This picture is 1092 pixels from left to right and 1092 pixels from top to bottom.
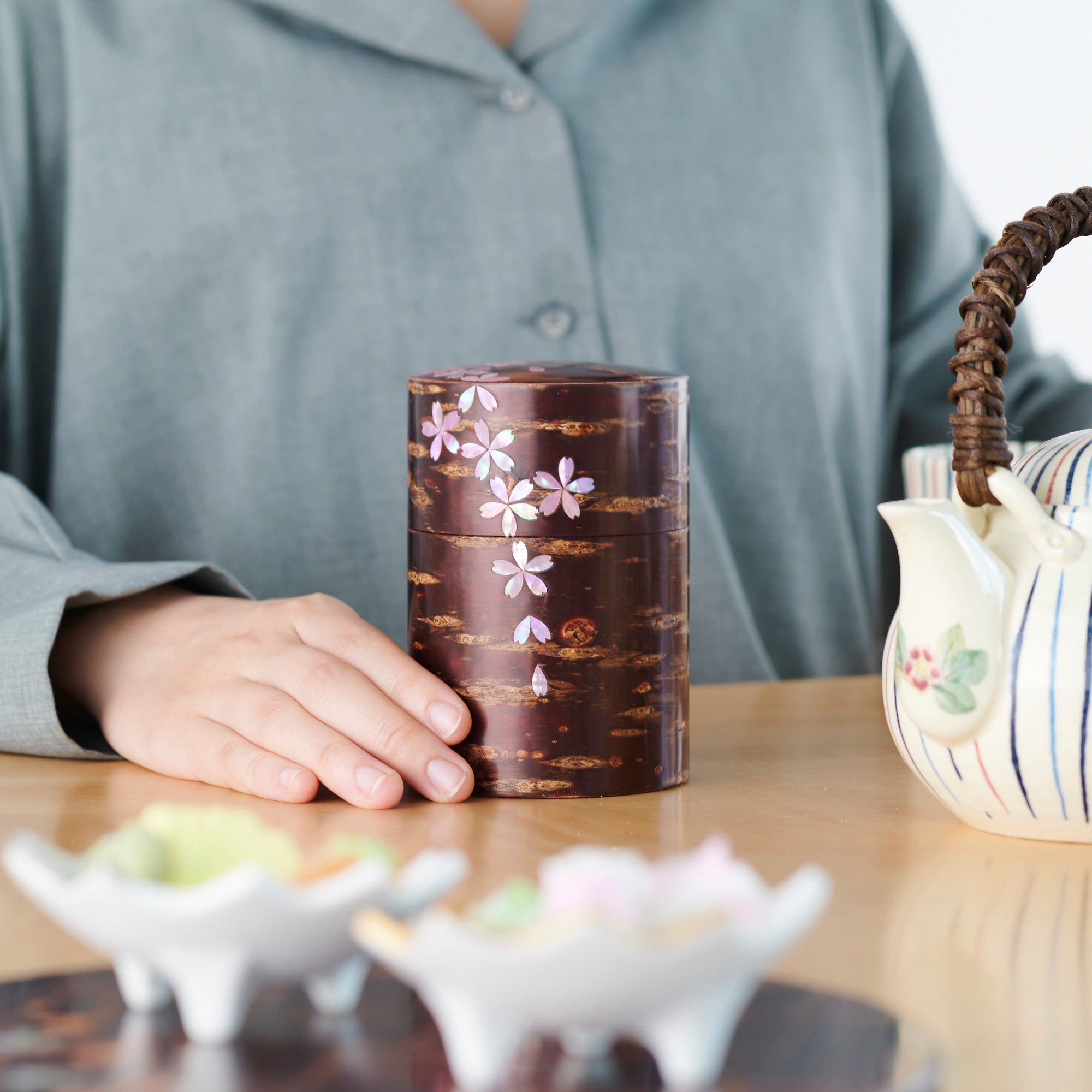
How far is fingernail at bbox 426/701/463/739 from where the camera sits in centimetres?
68

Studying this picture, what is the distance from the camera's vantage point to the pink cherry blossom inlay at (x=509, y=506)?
0.67 m

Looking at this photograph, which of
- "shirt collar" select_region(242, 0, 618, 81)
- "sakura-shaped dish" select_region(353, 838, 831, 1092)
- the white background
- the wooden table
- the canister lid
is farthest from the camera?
the white background

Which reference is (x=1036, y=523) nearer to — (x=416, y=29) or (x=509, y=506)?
(x=509, y=506)

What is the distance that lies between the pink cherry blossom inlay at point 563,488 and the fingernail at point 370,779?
0.15 m

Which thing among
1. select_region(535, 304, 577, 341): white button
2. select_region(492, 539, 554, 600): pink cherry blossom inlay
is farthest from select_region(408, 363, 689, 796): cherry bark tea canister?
select_region(535, 304, 577, 341): white button

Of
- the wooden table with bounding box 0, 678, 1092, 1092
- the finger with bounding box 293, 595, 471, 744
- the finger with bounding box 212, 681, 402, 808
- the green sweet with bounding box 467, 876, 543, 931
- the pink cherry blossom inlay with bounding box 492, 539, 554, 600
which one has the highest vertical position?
the pink cherry blossom inlay with bounding box 492, 539, 554, 600

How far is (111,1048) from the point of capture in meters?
0.37

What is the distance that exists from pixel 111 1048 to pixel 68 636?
1.69ft

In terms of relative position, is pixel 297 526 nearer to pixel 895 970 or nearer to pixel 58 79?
pixel 58 79

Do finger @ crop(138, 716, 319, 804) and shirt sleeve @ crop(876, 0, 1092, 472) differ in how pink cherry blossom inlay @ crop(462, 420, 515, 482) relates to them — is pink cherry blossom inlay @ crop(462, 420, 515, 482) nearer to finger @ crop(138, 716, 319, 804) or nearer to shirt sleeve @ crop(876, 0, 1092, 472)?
finger @ crop(138, 716, 319, 804)

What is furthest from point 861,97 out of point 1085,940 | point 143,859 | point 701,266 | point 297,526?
point 143,859

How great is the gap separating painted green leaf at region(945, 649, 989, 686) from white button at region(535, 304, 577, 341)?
70 cm

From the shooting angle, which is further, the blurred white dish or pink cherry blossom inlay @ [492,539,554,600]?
pink cherry blossom inlay @ [492,539,554,600]

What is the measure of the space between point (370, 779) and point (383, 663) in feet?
0.22
